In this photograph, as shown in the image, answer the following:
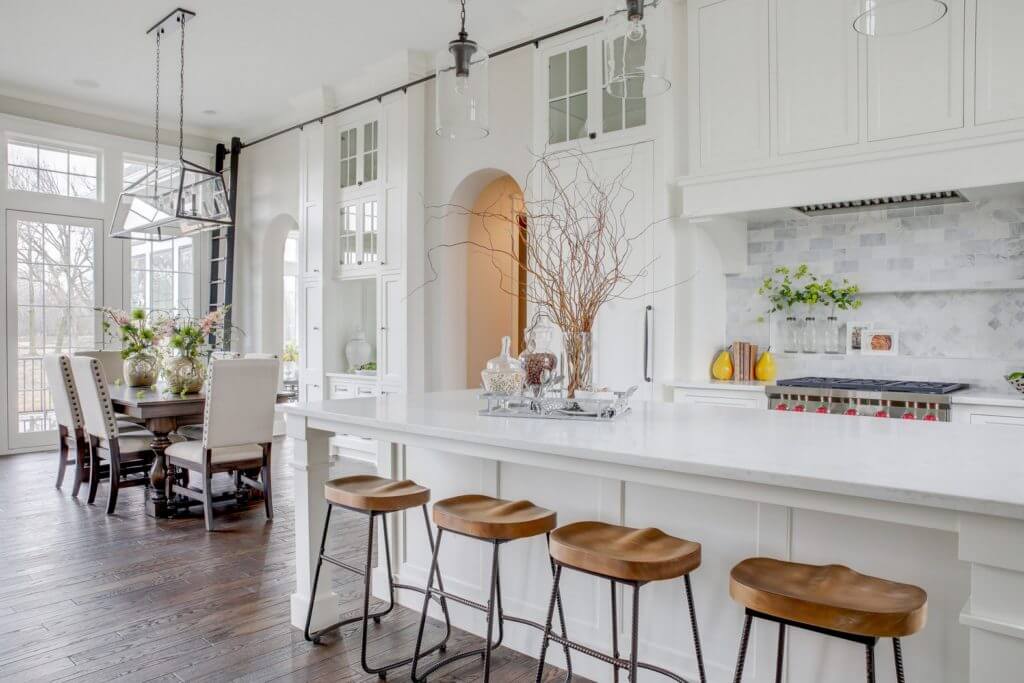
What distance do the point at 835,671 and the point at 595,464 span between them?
2.76 feet

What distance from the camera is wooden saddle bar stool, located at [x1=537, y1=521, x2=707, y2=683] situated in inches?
63.1

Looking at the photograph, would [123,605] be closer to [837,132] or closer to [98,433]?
[98,433]

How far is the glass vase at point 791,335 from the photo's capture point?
163 inches

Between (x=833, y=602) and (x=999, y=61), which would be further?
(x=999, y=61)

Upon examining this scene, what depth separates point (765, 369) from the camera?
162 inches

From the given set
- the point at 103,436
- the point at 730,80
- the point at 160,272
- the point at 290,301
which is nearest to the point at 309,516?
the point at 103,436

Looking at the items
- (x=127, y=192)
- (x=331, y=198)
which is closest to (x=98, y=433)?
(x=127, y=192)

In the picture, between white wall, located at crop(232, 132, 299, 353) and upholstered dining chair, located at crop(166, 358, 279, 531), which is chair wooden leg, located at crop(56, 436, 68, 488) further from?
white wall, located at crop(232, 132, 299, 353)

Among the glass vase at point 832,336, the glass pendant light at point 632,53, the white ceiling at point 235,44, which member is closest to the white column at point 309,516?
the glass pendant light at point 632,53

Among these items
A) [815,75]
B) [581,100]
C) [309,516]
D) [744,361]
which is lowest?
[309,516]

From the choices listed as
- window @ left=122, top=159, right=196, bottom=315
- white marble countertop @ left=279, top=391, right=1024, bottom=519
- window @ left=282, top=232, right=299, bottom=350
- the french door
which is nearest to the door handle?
white marble countertop @ left=279, top=391, right=1024, bottom=519

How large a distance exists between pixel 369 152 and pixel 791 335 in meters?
3.75

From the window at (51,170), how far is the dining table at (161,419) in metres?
3.28

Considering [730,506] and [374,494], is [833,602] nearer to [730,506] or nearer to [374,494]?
[730,506]
